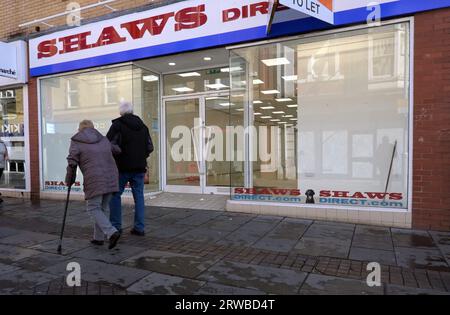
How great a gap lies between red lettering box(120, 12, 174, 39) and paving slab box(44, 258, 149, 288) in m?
5.08

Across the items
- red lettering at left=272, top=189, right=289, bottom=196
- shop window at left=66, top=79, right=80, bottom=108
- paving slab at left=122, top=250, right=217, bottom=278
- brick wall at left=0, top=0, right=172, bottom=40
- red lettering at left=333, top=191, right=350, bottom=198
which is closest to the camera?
paving slab at left=122, top=250, right=217, bottom=278

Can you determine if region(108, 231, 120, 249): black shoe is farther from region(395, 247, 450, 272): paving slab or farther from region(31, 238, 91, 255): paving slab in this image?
region(395, 247, 450, 272): paving slab

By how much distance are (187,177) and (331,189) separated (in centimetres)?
373

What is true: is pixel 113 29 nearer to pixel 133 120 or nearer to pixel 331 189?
pixel 133 120

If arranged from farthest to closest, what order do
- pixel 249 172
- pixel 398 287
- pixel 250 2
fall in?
pixel 249 172 → pixel 250 2 → pixel 398 287

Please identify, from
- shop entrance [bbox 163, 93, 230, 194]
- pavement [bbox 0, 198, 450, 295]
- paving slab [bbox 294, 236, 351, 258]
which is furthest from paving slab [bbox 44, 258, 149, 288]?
shop entrance [bbox 163, 93, 230, 194]

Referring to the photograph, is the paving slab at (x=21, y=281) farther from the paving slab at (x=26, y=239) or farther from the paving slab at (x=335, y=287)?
the paving slab at (x=335, y=287)

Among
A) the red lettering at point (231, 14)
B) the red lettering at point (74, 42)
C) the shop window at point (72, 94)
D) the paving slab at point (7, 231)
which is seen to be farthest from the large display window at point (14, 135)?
the red lettering at point (231, 14)

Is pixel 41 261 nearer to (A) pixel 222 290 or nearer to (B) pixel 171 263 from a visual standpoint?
(B) pixel 171 263

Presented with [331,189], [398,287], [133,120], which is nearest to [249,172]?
[331,189]

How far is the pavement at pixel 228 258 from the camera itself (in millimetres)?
3641

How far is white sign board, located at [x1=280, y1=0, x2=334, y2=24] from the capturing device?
5454mm

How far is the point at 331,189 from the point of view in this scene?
671 centimetres

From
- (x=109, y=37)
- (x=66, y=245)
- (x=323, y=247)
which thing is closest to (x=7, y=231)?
(x=66, y=245)
